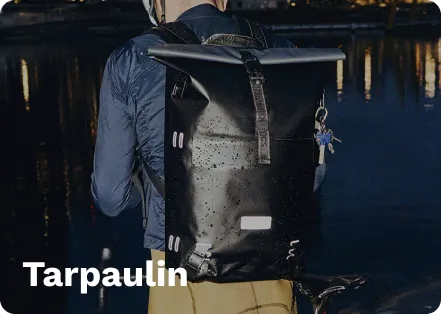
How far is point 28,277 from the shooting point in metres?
7.67

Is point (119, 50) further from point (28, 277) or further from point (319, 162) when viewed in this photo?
point (28, 277)

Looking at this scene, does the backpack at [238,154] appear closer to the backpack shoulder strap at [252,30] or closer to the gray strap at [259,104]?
the gray strap at [259,104]

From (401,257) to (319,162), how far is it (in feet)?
18.0

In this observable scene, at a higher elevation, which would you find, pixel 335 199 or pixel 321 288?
pixel 321 288

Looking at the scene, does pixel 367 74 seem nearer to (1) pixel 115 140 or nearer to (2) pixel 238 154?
(1) pixel 115 140

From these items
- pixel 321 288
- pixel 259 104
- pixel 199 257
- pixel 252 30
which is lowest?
pixel 321 288

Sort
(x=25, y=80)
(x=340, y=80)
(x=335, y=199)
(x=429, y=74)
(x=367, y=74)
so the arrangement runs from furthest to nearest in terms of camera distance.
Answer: (x=25, y=80) → (x=367, y=74) → (x=429, y=74) → (x=340, y=80) → (x=335, y=199)

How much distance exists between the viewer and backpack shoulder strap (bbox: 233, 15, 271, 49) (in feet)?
8.73

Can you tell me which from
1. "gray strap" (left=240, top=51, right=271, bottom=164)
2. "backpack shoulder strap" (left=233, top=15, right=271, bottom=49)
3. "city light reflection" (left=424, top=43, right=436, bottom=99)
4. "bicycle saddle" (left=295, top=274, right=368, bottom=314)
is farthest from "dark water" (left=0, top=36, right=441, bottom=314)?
"gray strap" (left=240, top=51, right=271, bottom=164)

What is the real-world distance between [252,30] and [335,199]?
7.71 meters

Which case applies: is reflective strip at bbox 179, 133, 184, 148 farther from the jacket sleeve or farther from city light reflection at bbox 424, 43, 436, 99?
city light reflection at bbox 424, 43, 436, 99

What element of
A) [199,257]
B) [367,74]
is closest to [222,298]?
[199,257]

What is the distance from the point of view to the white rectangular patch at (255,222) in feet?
7.94

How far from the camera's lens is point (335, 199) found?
10273 millimetres
